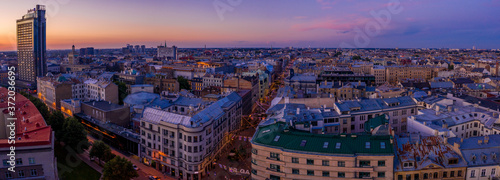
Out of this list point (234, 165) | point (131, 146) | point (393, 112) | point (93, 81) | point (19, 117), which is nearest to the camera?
point (19, 117)

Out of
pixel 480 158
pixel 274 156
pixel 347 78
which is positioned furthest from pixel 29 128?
pixel 347 78

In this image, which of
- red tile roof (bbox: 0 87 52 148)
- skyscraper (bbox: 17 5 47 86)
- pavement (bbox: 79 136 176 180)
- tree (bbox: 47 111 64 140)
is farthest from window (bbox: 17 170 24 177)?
skyscraper (bbox: 17 5 47 86)

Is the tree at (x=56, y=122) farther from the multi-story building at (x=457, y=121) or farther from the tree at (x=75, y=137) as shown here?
the multi-story building at (x=457, y=121)

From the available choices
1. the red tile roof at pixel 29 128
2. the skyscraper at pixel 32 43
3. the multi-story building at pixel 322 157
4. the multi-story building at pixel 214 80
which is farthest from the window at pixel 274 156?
the skyscraper at pixel 32 43

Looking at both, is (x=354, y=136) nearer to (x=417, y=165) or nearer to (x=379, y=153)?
(x=379, y=153)

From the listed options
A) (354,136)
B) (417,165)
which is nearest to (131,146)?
(354,136)

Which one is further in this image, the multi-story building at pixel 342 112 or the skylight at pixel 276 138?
the multi-story building at pixel 342 112
